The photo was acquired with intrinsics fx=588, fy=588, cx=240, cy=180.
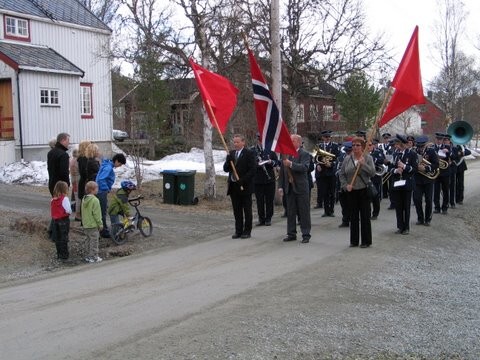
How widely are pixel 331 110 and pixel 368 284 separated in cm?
3256

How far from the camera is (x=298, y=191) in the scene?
10.9 metres

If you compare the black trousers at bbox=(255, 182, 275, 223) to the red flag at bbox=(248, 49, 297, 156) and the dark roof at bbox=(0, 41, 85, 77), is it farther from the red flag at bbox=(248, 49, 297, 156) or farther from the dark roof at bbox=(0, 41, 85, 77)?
the dark roof at bbox=(0, 41, 85, 77)

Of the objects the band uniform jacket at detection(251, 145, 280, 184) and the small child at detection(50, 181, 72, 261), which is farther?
the band uniform jacket at detection(251, 145, 280, 184)

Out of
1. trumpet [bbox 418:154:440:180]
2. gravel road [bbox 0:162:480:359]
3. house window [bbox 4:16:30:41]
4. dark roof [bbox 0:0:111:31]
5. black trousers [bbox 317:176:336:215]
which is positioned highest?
dark roof [bbox 0:0:111:31]

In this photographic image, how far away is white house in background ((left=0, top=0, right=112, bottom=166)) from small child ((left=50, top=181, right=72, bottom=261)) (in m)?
13.7

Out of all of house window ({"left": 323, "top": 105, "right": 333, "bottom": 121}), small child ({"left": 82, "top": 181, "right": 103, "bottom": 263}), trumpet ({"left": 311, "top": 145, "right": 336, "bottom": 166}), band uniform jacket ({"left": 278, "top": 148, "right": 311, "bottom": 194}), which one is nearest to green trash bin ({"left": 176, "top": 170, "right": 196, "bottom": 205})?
trumpet ({"left": 311, "top": 145, "right": 336, "bottom": 166})

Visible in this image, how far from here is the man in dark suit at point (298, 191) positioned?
429 inches

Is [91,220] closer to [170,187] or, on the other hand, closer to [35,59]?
[170,187]

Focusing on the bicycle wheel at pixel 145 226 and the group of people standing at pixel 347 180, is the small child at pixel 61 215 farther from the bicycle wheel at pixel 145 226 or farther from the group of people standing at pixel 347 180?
the group of people standing at pixel 347 180

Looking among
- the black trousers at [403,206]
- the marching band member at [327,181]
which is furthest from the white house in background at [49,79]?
the black trousers at [403,206]

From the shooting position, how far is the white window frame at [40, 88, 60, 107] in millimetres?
25625

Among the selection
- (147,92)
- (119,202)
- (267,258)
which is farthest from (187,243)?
(147,92)

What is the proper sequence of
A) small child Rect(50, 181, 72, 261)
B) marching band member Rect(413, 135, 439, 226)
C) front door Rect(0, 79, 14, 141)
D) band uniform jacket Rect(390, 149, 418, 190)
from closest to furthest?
small child Rect(50, 181, 72, 261) → band uniform jacket Rect(390, 149, 418, 190) → marching band member Rect(413, 135, 439, 226) → front door Rect(0, 79, 14, 141)

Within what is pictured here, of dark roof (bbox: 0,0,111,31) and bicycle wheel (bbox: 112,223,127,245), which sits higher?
dark roof (bbox: 0,0,111,31)
